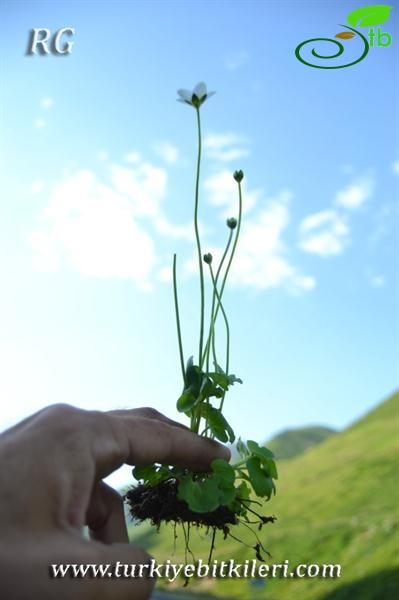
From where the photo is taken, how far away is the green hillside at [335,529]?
1379 centimetres

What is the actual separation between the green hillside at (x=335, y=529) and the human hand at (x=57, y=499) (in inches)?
387

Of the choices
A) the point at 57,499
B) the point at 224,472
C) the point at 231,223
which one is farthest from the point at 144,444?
the point at 231,223

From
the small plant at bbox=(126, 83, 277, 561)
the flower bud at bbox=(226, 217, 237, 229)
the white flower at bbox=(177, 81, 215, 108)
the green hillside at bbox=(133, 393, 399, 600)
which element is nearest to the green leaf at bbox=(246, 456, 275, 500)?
the small plant at bbox=(126, 83, 277, 561)

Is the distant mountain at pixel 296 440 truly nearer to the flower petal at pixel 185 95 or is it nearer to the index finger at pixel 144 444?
the flower petal at pixel 185 95

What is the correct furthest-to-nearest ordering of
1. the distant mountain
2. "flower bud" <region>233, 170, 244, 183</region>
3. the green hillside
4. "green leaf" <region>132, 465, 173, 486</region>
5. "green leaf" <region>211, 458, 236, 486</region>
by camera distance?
the distant mountain, the green hillside, "flower bud" <region>233, 170, 244, 183</region>, "green leaf" <region>132, 465, 173, 486</region>, "green leaf" <region>211, 458, 236, 486</region>

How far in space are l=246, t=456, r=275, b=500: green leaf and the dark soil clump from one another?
4.9 inches

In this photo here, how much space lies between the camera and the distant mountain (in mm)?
34469

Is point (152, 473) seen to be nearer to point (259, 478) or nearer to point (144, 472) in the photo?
point (144, 472)

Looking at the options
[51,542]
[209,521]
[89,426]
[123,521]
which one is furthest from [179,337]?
[51,542]

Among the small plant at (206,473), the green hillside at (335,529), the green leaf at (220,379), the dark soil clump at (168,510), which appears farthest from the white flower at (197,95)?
the green hillside at (335,529)

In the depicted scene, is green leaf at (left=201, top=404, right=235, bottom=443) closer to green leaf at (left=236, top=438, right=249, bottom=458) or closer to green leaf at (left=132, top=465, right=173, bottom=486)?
green leaf at (left=236, top=438, right=249, bottom=458)

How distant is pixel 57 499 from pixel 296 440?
1451 inches

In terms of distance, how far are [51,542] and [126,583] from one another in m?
0.12

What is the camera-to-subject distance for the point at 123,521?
105 centimetres
